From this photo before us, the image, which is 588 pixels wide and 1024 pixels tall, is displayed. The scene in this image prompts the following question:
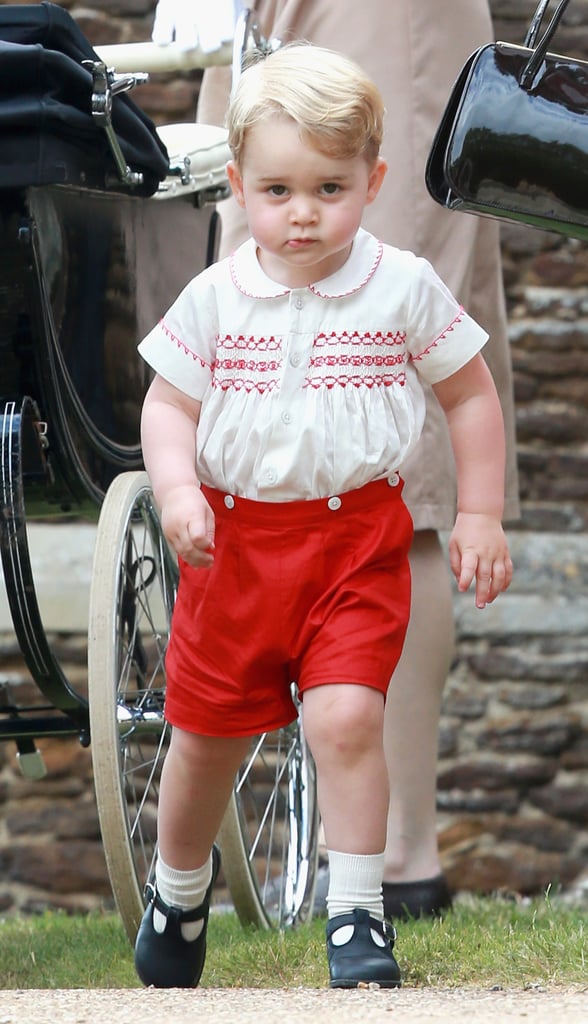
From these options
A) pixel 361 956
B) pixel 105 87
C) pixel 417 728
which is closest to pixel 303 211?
pixel 105 87

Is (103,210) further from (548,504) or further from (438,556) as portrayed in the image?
(548,504)

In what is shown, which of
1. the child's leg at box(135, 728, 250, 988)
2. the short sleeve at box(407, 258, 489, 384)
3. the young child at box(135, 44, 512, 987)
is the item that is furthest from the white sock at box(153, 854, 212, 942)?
the short sleeve at box(407, 258, 489, 384)

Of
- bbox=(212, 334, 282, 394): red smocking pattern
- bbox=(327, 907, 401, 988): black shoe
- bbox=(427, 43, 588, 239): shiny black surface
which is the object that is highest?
bbox=(427, 43, 588, 239): shiny black surface

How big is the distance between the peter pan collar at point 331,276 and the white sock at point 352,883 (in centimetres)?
65

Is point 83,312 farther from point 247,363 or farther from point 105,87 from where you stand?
point 247,363

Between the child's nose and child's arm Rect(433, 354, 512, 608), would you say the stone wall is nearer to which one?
child's arm Rect(433, 354, 512, 608)

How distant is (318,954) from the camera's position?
213 centimetres

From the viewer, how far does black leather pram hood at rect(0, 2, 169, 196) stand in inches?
85.3

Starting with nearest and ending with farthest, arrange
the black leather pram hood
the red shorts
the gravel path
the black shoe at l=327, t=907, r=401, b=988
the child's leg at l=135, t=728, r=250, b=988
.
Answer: the gravel path → the black shoe at l=327, t=907, r=401, b=988 → the red shorts → the child's leg at l=135, t=728, r=250, b=988 → the black leather pram hood

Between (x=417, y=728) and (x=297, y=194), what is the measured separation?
1125mm

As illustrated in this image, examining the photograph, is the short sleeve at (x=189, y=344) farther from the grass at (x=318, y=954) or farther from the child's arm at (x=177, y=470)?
the grass at (x=318, y=954)

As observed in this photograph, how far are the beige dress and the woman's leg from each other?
11 cm

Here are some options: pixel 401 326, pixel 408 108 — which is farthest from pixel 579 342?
pixel 401 326

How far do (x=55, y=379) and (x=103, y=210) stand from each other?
349mm
